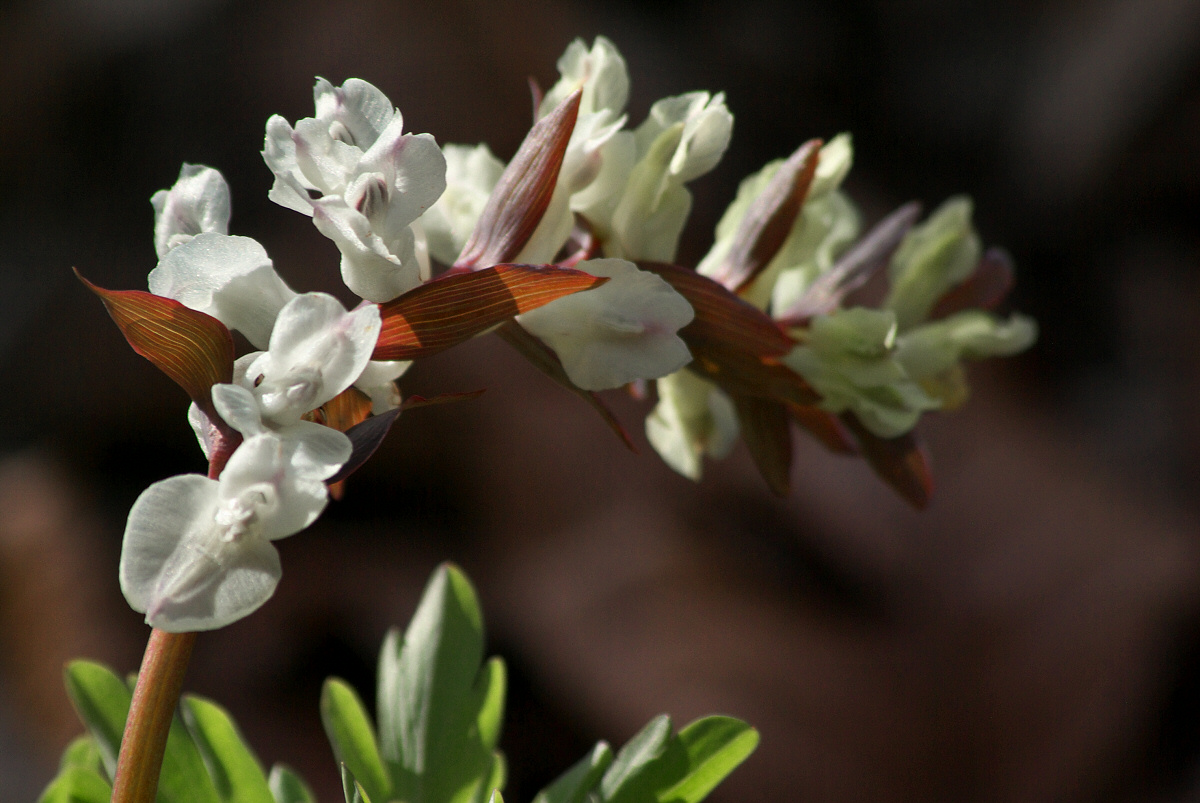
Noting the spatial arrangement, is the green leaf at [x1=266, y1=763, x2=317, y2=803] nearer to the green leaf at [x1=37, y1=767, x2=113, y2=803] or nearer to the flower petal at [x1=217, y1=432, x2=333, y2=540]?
the green leaf at [x1=37, y1=767, x2=113, y2=803]

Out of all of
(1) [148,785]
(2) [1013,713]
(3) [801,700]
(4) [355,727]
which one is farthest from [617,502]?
(1) [148,785]

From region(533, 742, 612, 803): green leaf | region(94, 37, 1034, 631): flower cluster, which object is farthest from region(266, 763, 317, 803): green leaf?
region(94, 37, 1034, 631): flower cluster

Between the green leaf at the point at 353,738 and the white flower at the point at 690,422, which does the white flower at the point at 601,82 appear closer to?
the white flower at the point at 690,422

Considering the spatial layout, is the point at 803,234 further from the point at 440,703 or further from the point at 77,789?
the point at 77,789

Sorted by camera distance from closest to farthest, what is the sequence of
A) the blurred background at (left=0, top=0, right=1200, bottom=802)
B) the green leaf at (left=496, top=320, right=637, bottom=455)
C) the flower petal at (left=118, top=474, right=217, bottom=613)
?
the flower petal at (left=118, top=474, right=217, bottom=613)
the green leaf at (left=496, top=320, right=637, bottom=455)
the blurred background at (left=0, top=0, right=1200, bottom=802)

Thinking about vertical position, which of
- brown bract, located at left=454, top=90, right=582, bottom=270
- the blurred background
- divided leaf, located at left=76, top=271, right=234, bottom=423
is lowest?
the blurred background

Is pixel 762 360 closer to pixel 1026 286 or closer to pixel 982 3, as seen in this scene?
pixel 1026 286

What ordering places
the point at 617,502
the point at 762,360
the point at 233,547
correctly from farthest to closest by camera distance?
the point at 617,502 < the point at 762,360 < the point at 233,547

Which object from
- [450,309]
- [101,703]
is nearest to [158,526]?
[450,309]
